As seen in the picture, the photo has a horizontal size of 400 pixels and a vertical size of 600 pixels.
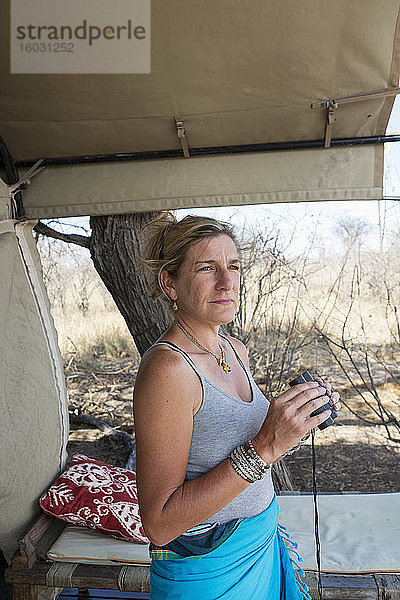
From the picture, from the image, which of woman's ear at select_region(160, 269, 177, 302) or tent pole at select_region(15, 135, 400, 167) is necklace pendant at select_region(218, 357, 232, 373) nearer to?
woman's ear at select_region(160, 269, 177, 302)

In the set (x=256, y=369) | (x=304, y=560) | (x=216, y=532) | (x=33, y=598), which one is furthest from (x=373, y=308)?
(x=216, y=532)

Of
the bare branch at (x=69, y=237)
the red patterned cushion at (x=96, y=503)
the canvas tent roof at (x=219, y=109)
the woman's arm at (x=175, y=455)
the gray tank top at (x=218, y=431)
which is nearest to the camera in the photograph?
the woman's arm at (x=175, y=455)

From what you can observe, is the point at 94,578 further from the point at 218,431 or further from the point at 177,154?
the point at 177,154

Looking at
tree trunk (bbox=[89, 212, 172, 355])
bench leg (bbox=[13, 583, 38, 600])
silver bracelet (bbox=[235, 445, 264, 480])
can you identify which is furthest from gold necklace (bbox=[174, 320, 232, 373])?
tree trunk (bbox=[89, 212, 172, 355])

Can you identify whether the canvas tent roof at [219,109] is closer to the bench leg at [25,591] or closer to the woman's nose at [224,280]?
the woman's nose at [224,280]

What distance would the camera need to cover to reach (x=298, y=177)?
2604 millimetres

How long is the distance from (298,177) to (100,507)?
170 cm

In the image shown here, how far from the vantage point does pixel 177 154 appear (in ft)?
8.74

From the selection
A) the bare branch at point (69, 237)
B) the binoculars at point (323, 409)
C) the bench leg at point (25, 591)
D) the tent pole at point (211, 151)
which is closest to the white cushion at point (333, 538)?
the bench leg at point (25, 591)

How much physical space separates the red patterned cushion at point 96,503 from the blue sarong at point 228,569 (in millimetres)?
1129

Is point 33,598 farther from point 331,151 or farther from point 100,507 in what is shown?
point 331,151

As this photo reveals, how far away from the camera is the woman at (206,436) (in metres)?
1.21

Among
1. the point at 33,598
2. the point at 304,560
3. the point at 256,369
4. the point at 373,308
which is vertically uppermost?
the point at 373,308

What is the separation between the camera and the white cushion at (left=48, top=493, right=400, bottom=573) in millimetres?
2338
